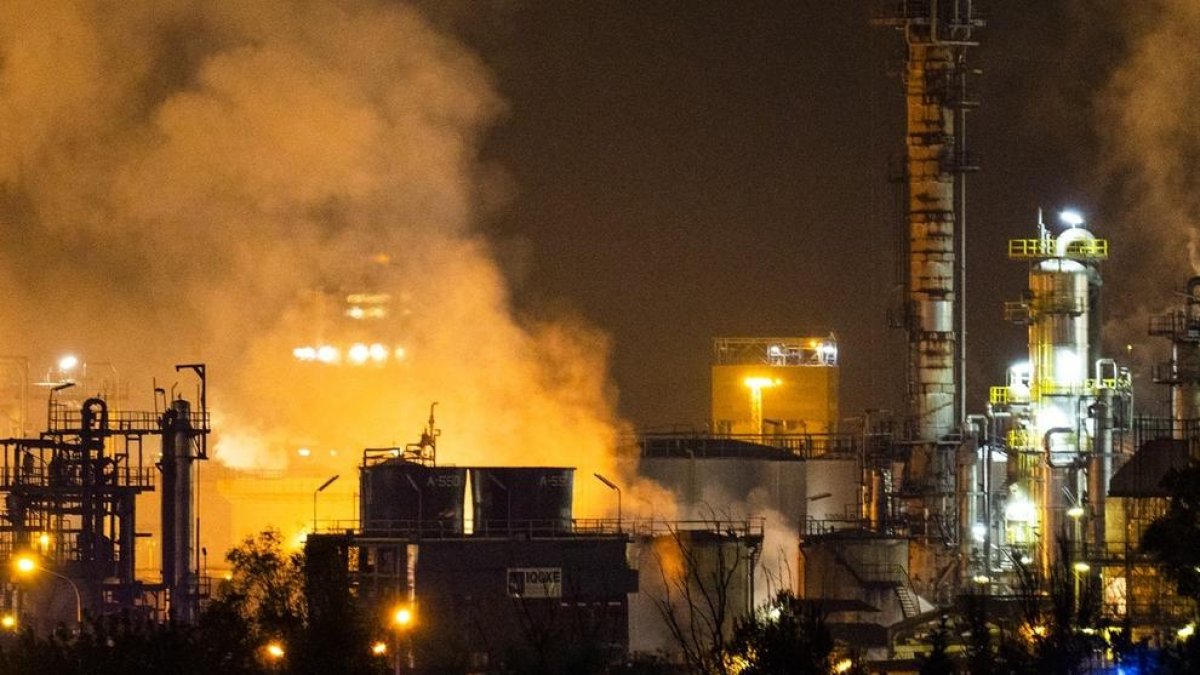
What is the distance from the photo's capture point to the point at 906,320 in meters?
68.4

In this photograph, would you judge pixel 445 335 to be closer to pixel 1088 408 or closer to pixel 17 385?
pixel 1088 408

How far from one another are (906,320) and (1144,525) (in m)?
11.4

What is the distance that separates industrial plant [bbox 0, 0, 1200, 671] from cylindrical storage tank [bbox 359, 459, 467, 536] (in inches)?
2.0

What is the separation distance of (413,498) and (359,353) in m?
26.3

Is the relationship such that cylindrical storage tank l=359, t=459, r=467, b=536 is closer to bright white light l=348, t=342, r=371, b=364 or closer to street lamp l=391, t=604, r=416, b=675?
street lamp l=391, t=604, r=416, b=675

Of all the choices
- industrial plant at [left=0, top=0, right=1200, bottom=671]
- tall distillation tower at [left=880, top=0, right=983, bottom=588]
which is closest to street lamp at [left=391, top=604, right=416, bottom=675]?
industrial plant at [left=0, top=0, right=1200, bottom=671]

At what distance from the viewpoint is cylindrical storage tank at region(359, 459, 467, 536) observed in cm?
Result: 5822

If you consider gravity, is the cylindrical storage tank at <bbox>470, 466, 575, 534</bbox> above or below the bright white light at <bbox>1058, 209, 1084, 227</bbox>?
below

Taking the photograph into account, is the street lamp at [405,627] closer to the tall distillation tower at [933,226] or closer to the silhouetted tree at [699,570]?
the silhouetted tree at [699,570]

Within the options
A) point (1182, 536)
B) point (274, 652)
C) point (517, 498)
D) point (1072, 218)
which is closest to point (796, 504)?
point (1072, 218)

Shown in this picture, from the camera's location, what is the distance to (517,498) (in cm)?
5894

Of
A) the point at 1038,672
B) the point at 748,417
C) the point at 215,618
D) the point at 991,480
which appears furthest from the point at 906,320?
the point at 1038,672

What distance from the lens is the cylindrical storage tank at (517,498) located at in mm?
58719

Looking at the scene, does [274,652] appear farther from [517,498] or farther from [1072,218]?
[1072,218]
